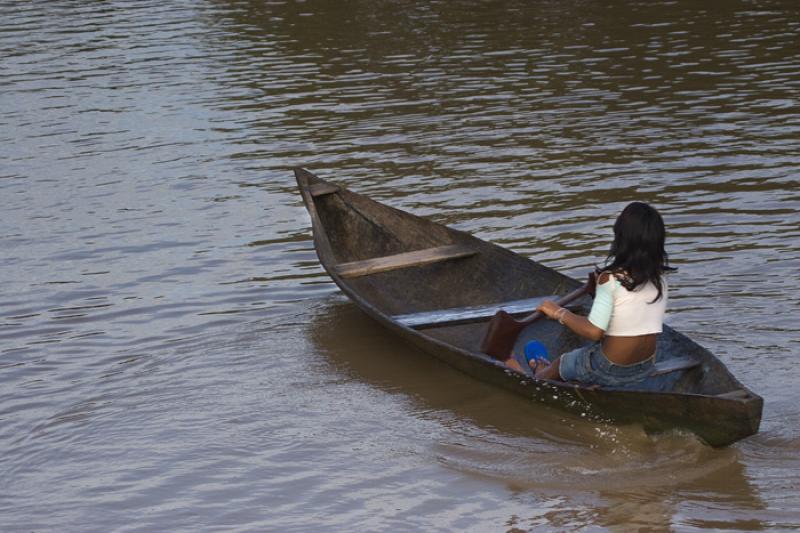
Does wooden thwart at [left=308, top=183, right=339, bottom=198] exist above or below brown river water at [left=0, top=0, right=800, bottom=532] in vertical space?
above

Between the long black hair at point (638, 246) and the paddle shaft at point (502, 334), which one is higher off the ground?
the long black hair at point (638, 246)

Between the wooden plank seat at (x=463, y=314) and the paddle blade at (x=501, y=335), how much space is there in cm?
54

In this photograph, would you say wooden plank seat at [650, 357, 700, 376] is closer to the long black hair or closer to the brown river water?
the brown river water

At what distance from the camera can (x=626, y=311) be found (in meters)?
6.73

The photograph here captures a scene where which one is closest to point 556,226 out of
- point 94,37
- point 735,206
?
point 735,206

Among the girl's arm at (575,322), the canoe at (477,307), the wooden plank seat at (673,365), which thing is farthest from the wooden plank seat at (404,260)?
the wooden plank seat at (673,365)

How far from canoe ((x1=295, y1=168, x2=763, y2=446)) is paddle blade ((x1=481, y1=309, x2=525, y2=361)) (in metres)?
0.09

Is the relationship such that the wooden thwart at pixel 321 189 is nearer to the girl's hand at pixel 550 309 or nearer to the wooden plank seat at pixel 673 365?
the girl's hand at pixel 550 309

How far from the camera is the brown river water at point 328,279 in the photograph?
6.73 metres

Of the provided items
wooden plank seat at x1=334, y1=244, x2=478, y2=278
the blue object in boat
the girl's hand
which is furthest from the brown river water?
the girl's hand

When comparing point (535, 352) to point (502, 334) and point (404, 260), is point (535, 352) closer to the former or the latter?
point (502, 334)

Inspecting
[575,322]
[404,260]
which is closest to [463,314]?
[404,260]

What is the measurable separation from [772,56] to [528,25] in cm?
459

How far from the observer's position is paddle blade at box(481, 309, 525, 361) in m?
7.69
